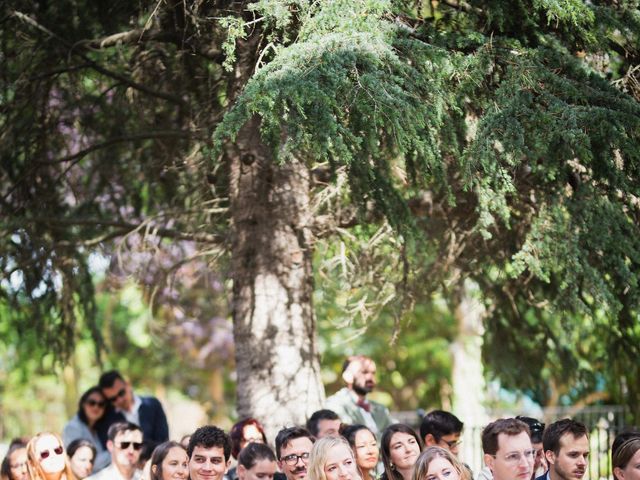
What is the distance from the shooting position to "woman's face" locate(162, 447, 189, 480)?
7562 millimetres

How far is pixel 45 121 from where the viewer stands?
11383mm

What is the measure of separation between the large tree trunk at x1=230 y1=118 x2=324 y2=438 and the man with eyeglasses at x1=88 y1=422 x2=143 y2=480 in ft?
4.71

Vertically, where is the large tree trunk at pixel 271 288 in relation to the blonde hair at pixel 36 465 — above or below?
above

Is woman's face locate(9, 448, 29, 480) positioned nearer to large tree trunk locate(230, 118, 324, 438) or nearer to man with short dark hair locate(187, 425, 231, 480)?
large tree trunk locate(230, 118, 324, 438)

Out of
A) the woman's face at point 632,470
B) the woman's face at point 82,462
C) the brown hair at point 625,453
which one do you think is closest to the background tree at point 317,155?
the brown hair at point 625,453

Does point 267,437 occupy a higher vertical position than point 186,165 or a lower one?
lower

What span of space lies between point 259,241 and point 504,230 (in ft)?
7.95

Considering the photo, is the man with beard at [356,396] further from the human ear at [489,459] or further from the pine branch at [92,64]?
the pine branch at [92,64]

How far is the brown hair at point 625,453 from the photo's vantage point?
22.7ft

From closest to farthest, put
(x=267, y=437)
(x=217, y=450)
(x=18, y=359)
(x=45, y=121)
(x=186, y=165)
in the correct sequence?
(x=217, y=450) < (x=267, y=437) < (x=186, y=165) < (x=45, y=121) < (x=18, y=359)

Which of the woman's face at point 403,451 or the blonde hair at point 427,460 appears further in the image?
the woman's face at point 403,451

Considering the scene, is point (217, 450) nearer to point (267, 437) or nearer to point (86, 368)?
point (267, 437)

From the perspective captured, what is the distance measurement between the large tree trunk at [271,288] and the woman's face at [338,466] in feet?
10.1

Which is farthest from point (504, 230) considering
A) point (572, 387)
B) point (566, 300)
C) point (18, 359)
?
point (18, 359)
